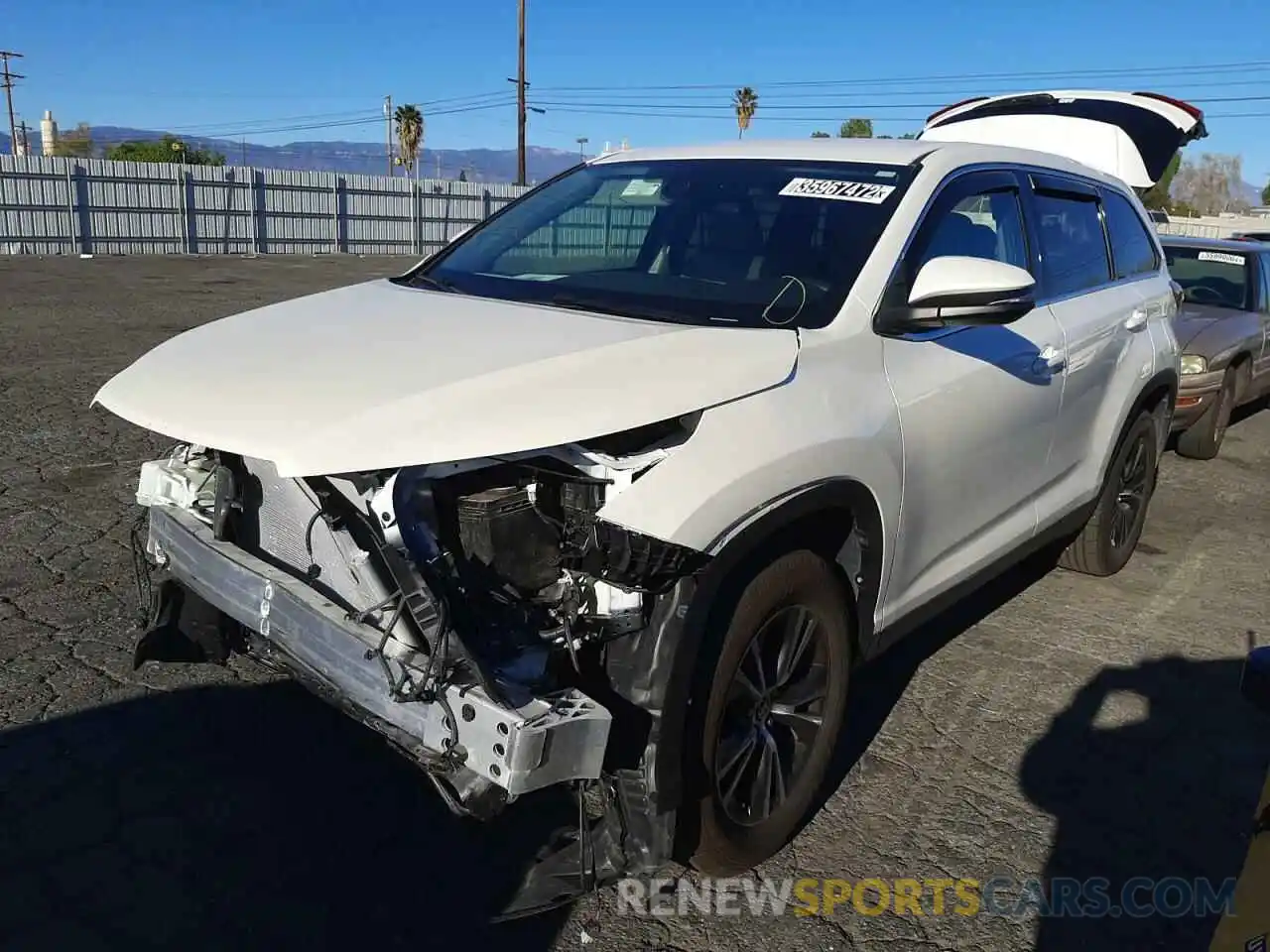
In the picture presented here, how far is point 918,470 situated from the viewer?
3.19m

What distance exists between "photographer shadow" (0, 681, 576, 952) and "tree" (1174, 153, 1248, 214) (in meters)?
117

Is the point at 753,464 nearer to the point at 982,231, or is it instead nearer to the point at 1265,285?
the point at 982,231

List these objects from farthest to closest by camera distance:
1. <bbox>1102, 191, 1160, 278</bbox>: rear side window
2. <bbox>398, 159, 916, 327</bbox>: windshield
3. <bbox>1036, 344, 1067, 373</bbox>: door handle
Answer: <bbox>1102, 191, 1160, 278</bbox>: rear side window < <bbox>1036, 344, 1067, 373</bbox>: door handle < <bbox>398, 159, 916, 327</bbox>: windshield

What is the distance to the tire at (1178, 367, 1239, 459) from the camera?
8312mm

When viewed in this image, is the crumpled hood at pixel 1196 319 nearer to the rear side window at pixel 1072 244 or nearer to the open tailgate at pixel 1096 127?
the open tailgate at pixel 1096 127

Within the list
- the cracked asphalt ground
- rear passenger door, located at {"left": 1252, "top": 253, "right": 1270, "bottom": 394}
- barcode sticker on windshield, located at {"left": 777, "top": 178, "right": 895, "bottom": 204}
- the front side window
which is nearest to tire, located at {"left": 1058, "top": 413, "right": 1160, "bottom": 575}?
the cracked asphalt ground

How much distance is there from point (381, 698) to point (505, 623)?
0.33 meters

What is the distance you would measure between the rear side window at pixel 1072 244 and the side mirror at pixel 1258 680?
281 cm

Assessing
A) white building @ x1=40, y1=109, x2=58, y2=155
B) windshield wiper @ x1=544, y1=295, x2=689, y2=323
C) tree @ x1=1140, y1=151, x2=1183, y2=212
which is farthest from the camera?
white building @ x1=40, y1=109, x2=58, y2=155

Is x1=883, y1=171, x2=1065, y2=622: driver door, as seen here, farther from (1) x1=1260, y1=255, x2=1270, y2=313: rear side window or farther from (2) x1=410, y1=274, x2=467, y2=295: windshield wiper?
(1) x1=1260, y1=255, x2=1270, y2=313: rear side window

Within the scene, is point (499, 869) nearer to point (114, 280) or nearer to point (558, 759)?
point (558, 759)

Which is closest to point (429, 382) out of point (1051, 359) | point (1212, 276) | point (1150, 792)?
point (1051, 359)

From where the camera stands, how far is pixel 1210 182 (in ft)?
377

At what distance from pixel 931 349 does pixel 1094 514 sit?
7.56 feet
